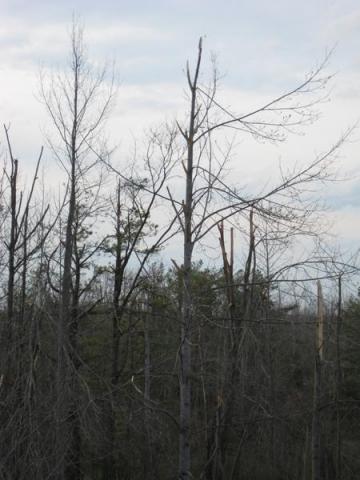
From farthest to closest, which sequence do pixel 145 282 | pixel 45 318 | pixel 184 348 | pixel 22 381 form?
pixel 145 282
pixel 184 348
pixel 45 318
pixel 22 381

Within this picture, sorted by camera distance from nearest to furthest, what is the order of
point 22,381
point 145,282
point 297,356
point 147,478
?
point 22,381 → point 147,478 → point 145,282 → point 297,356

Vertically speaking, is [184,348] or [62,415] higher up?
[184,348]

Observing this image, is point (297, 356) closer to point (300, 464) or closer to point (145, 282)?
point (300, 464)

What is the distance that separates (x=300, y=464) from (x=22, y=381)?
13285 millimetres

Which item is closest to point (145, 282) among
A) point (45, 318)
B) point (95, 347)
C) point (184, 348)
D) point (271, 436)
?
point (95, 347)

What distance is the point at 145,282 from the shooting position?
15953mm

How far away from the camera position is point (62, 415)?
230 inches

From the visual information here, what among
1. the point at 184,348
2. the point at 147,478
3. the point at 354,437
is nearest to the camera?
the point at 184,348

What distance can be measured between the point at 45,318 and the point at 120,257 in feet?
35.2

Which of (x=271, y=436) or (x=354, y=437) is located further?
(x=354, y=437)

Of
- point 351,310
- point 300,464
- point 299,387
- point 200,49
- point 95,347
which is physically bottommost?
point 300,464

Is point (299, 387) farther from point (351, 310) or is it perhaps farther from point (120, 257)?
point (120, 257)

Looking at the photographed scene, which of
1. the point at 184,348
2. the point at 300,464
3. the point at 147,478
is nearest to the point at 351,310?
the point at 300,464

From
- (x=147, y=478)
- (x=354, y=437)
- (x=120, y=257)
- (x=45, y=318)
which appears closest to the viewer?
(x=45, y=318)
